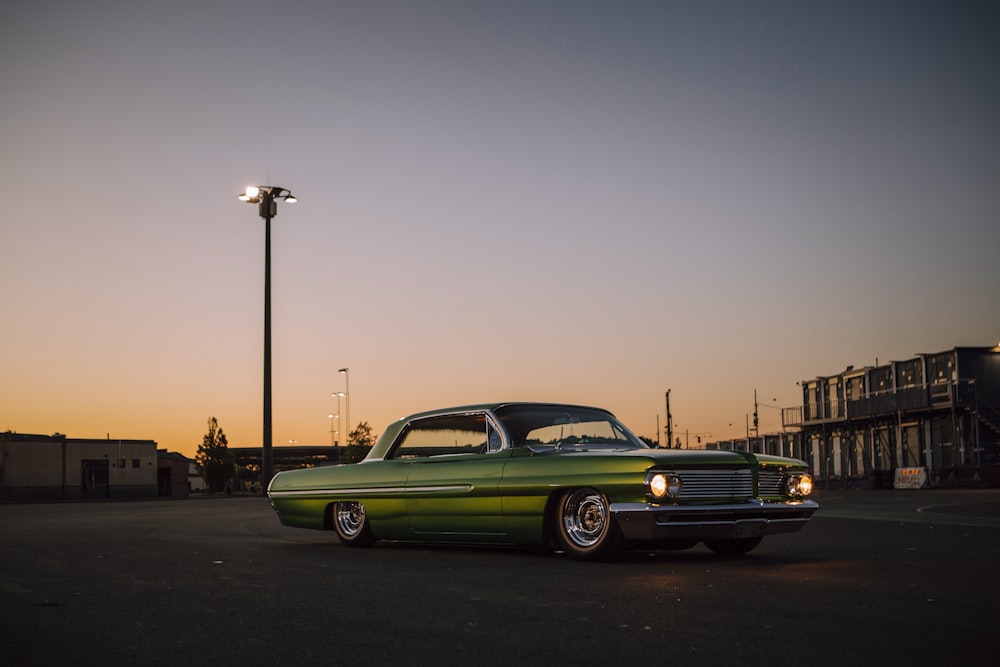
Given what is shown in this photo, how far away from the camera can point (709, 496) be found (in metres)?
8.76

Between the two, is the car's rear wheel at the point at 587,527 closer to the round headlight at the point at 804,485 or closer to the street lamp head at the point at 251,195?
the round headlight at the point at 804,485

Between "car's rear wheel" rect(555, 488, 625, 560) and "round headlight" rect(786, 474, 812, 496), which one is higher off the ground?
"round headlight" rect(786, 474, 812, 496)

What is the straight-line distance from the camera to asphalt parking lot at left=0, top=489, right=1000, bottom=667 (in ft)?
15.4

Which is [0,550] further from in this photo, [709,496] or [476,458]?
[709,496]

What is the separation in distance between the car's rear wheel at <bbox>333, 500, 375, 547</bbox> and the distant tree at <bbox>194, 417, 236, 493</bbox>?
98267mm

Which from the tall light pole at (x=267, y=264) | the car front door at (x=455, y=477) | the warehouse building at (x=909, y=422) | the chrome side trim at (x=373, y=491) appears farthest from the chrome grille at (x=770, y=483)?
the warehouse building at (x=909, y=422)

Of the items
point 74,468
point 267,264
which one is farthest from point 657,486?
point 74,468

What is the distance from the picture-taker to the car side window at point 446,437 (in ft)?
33.0

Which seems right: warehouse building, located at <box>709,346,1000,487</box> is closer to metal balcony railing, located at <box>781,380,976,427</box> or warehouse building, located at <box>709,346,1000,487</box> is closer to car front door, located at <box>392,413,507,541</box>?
metal balcony railing, located at <box>781,380,976,427</box>

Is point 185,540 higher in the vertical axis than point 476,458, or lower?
lower

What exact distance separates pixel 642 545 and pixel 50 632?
16.5 feet

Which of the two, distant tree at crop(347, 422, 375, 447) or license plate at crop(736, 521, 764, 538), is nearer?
license plate at crop(736, 521, 764, 538)

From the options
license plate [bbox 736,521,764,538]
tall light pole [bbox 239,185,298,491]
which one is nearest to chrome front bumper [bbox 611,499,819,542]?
license plate [bbox 736,521,764,538]

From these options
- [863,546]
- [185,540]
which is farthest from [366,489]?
[863,546]
